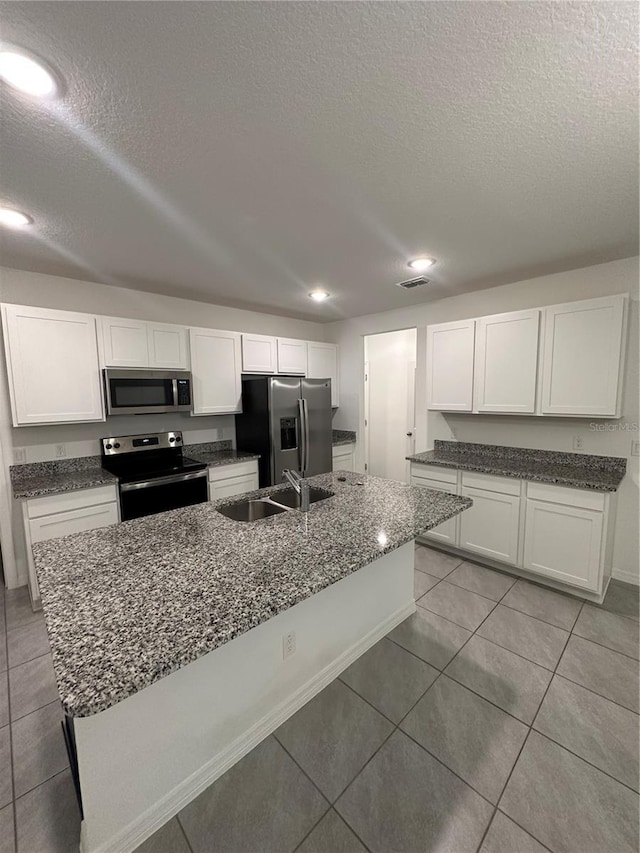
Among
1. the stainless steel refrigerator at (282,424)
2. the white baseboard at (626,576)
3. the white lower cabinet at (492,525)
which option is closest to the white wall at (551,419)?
the white baseboard at (626,576)

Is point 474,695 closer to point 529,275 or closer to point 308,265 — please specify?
point 308,265

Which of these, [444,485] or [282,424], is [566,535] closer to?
[444,485]

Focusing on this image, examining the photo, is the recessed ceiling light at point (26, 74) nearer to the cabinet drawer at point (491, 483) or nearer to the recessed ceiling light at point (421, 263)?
the recessed ceiling light at point (421, 263)

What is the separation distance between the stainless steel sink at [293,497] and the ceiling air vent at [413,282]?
2067 millimetres

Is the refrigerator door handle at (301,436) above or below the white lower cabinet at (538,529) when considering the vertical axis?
above

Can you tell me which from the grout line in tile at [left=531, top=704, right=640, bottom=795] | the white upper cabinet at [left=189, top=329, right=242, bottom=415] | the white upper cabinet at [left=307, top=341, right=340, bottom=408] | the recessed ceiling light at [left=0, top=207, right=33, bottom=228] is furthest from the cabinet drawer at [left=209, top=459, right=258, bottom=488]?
the grout line in tile at [left=531, top=704, right=640, bottom=795]

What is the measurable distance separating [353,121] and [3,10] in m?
1.04

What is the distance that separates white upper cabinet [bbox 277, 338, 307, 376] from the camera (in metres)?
4.22

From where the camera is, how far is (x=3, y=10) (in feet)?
2.98

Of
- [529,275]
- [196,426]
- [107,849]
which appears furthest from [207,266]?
[107,849]

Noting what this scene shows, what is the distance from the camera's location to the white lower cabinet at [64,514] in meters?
2.54

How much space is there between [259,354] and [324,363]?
1030mm

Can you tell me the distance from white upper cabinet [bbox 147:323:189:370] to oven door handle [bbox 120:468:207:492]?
1038 mm

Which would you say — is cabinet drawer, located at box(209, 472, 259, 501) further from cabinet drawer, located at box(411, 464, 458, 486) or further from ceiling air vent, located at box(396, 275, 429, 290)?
ceiling air vent, located at box(396, 275, 429, 290)
